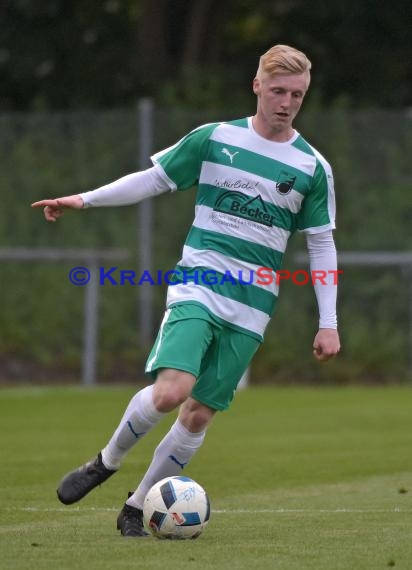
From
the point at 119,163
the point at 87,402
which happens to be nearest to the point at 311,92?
the point at 119,163

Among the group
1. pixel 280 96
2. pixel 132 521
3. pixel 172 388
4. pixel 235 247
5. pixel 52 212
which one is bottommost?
pixel 132 521

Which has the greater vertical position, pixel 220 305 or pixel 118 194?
pixel 118 194

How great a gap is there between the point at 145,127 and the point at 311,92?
8.05ft

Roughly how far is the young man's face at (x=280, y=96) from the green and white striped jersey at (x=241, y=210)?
5.6 inches

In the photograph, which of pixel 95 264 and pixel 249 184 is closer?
pixel 249 184

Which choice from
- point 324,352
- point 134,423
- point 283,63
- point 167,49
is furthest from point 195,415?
point 167,49

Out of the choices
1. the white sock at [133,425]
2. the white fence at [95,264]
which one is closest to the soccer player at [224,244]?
the white sock at [133,425]

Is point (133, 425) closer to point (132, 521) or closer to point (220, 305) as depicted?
point (132, 521)

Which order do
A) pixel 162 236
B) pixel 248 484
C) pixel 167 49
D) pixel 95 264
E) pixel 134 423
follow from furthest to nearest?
pixel 167 49
pixel 162 236
pixel 95 264
pixel 248 484
pixel 134 423

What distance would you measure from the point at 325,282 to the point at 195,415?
89cm

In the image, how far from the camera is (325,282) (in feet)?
23.2

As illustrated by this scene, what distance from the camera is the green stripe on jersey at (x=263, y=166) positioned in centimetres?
700

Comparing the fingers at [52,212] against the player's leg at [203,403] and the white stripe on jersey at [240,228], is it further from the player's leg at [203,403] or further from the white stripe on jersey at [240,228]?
the player's leg at [203,403]

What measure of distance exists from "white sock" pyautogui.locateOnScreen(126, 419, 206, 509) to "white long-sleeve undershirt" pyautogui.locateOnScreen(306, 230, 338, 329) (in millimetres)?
818
